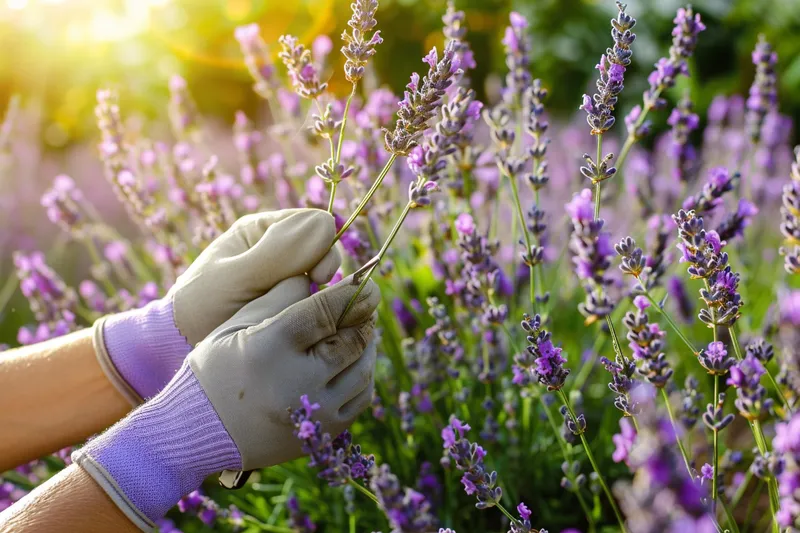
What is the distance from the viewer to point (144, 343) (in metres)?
1.58

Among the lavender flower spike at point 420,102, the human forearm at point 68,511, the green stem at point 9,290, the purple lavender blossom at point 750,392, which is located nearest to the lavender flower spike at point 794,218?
the purple lavender blossom at point 750,392

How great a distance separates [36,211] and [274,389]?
15.2ft

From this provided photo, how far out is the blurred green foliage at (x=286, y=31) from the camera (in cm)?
486

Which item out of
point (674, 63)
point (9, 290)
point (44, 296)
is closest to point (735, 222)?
point (674, 63)

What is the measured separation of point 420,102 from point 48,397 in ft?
3.88

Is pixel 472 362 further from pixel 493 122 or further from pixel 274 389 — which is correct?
pixel 274 389

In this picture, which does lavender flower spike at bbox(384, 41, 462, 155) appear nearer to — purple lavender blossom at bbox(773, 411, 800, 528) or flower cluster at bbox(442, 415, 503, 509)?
flower cluster at bbox(442, 415, 503, 509)

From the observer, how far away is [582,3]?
5.13 meters

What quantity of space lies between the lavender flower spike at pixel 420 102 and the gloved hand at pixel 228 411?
0.30 m

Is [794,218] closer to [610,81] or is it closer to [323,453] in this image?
[610,81]

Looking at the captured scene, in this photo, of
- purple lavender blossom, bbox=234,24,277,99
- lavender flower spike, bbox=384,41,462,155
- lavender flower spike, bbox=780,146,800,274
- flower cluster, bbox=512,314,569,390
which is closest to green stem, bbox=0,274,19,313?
purple lavender blossom, bbox=234,24,277,99

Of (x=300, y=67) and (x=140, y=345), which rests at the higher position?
(x=300, y=67)

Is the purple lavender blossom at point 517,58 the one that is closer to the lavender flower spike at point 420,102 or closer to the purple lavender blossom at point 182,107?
the lavender flower spike at point 420,102

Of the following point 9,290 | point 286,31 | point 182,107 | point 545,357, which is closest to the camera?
point 545,357
